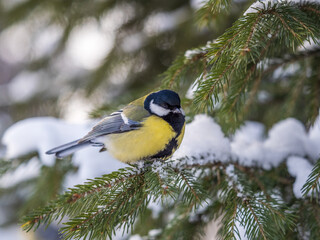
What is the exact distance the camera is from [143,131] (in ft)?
5.61

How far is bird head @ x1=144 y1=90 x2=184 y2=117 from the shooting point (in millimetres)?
1608

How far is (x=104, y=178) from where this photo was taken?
4.43ft

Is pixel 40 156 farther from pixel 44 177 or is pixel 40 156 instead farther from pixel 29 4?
pixel 29 4

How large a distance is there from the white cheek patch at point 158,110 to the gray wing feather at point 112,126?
0.13 metres

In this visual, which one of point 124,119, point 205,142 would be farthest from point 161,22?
point 205,142

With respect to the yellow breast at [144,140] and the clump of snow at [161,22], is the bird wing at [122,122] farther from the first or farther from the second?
the clump of snow at [161,22]

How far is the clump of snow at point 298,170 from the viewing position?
151cm

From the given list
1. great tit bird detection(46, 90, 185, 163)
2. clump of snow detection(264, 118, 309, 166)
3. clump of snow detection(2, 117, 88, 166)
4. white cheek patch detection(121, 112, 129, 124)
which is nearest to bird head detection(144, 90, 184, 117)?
great tit bird detection(46, 90, 185, 163)

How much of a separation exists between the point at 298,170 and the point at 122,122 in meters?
0.99

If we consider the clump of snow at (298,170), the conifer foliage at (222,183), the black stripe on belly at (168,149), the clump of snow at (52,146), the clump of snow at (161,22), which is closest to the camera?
the conifer foliage at (222,183)

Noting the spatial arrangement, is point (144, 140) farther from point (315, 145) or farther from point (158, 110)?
point (315, 145)

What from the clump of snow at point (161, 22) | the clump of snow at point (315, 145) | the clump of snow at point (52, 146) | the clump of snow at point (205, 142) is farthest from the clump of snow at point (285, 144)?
the clump of snow at point (161, 22)

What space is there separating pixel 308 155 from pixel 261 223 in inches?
27.3

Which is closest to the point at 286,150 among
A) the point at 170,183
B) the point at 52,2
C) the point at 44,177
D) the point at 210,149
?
the point at 210,149
